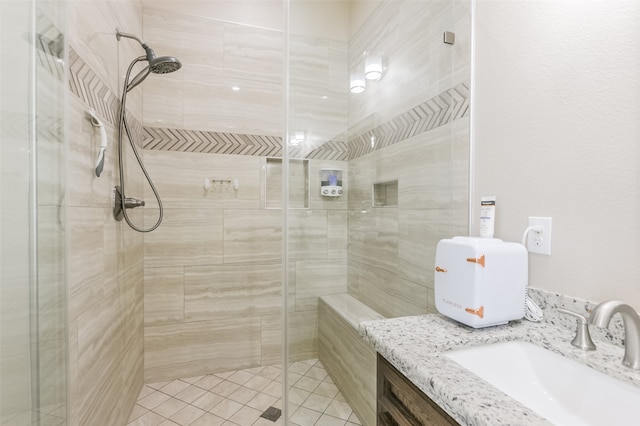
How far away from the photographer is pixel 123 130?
1749mm

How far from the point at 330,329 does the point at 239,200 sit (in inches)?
46.4

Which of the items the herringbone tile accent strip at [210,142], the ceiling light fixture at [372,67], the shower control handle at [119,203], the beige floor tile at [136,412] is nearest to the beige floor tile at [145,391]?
the beige floor tile at [136,412]

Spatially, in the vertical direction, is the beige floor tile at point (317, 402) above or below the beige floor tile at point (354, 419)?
above

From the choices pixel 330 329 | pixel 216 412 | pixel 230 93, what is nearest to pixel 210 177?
pixel 230 93

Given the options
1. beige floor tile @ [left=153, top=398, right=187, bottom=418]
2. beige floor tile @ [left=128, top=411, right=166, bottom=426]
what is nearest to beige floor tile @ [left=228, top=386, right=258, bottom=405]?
beige floor tile @ [left=153, top=398, right=187, bottom=418]

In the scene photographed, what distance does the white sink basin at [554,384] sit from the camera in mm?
641

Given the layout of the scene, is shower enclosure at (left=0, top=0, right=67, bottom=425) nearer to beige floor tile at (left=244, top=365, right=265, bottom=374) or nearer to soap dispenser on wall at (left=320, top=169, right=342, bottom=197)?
soap dispenser on wall at (left=320, top=169, right=342, bottom=197)

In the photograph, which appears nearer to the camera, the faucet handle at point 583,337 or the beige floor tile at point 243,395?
the faucet handle at point 583,337

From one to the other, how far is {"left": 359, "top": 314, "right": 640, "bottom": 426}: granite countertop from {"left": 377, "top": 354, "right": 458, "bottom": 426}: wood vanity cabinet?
3 cm

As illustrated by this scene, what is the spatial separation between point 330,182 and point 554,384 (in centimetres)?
119

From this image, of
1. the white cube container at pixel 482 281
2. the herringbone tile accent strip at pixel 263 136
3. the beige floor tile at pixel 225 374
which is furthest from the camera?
the beige floor tile at pixel 225 374

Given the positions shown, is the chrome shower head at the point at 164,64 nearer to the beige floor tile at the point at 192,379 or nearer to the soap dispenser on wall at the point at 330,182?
the soap dispenser on wall at the point at 330,182

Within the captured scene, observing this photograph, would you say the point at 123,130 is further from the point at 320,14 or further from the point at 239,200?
the point at 320,14

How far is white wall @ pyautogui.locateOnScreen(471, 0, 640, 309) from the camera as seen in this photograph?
783 millimetres
